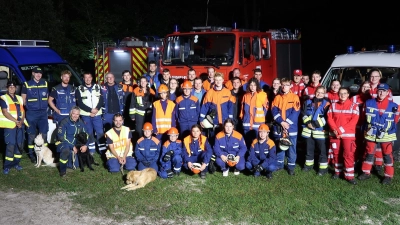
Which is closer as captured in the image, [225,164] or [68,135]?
[225,164]

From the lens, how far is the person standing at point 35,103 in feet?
27.3

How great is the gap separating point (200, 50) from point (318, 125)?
3954mm

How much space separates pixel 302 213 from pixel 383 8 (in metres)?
18.2

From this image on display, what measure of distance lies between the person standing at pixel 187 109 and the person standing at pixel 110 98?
1.40 m

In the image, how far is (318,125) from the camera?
7.26 metres

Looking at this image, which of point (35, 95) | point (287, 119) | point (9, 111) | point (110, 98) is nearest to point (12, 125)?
point (9, 111)

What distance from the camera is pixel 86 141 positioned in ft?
26.1

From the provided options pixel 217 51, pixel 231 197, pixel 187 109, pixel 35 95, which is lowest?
pixel 231 197

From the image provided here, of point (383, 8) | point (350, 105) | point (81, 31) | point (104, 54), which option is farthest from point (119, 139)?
point (383, 8)

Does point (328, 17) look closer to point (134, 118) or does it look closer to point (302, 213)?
point (134, 118)

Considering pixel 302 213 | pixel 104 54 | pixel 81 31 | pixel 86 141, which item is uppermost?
pixel 81 31

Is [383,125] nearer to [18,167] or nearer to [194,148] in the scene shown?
[194,148]

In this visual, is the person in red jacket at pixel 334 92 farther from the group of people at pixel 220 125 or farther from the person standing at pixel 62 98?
the person standing at pixel 62 98

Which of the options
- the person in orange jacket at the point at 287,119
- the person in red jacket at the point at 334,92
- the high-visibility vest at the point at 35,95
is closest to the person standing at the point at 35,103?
the high-visibility vest at the point at 35,95
